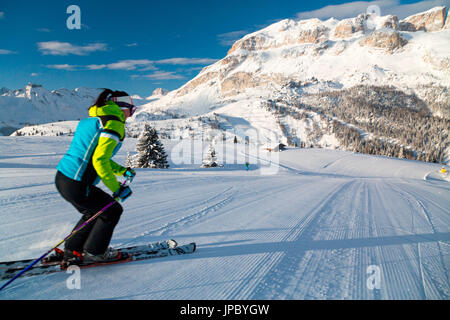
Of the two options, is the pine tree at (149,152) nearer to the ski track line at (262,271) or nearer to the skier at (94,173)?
the ski track line at (262,271)

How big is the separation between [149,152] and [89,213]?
81.4ft

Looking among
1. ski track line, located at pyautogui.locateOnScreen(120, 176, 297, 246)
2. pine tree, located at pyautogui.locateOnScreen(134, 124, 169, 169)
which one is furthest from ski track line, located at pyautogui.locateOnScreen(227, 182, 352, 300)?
pine tree, located at pyautogui.locateOnScreen(134, 124, 169, 169)

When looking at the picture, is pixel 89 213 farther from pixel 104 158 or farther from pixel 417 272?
pixel 417 272

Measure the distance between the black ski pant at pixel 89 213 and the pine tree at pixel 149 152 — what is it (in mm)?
23892

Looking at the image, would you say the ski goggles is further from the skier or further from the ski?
the ski

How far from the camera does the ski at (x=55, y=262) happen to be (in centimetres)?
278

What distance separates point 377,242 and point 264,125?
7427 inches

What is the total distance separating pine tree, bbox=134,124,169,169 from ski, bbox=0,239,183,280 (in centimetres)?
2355

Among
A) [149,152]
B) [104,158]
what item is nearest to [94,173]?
[104,158]

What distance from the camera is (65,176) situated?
9.43ft

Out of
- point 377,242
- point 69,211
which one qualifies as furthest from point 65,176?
point 377,242

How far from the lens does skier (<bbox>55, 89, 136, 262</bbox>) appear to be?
2738mm

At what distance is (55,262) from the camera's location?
3.10 metres
